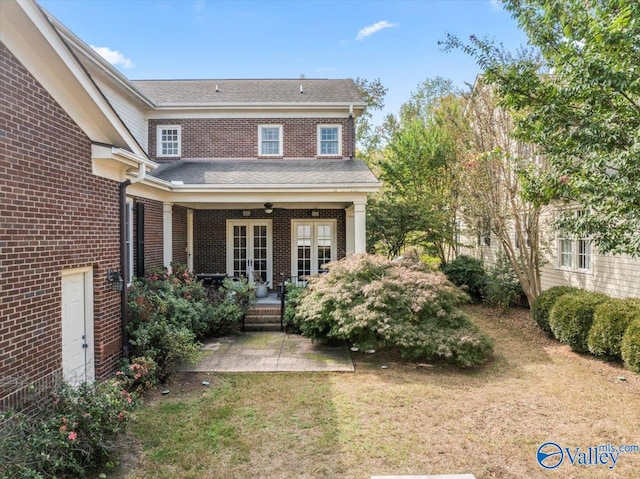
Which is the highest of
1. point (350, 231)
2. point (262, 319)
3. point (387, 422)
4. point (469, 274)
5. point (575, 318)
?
point (350, 231)

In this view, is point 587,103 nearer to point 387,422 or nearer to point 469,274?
point 387,422

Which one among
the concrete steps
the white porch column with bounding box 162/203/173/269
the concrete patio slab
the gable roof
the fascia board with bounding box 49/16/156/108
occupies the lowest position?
the concrete patio slab

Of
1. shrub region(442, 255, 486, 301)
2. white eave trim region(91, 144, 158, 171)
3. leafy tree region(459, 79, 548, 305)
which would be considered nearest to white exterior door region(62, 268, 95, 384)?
white eave trim region(91, 144, 158, 171)

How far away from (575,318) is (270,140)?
1004 cm

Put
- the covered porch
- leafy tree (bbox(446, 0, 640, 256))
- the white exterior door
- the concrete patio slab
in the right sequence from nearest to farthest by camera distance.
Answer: leafy tree (bbox(446, 0, 640, 256)) → the white exterior door → the concrete patio slab → the covered porch

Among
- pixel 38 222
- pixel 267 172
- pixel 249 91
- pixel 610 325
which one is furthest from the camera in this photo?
pixel 249 91

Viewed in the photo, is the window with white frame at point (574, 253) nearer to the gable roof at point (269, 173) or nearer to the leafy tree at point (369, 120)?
the gable roof at point (269, 173)

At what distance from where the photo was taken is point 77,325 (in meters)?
5.38

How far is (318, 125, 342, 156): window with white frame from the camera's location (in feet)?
42.7

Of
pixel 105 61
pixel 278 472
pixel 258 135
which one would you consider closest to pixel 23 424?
pixel 278 472

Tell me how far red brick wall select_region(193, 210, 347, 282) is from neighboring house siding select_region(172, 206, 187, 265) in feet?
2.25

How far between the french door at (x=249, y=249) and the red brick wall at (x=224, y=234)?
0.60 feet

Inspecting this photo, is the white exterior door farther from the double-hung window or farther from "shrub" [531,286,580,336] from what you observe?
"shrub" [531,286,580,336]

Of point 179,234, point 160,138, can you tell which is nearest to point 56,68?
point 179,234
